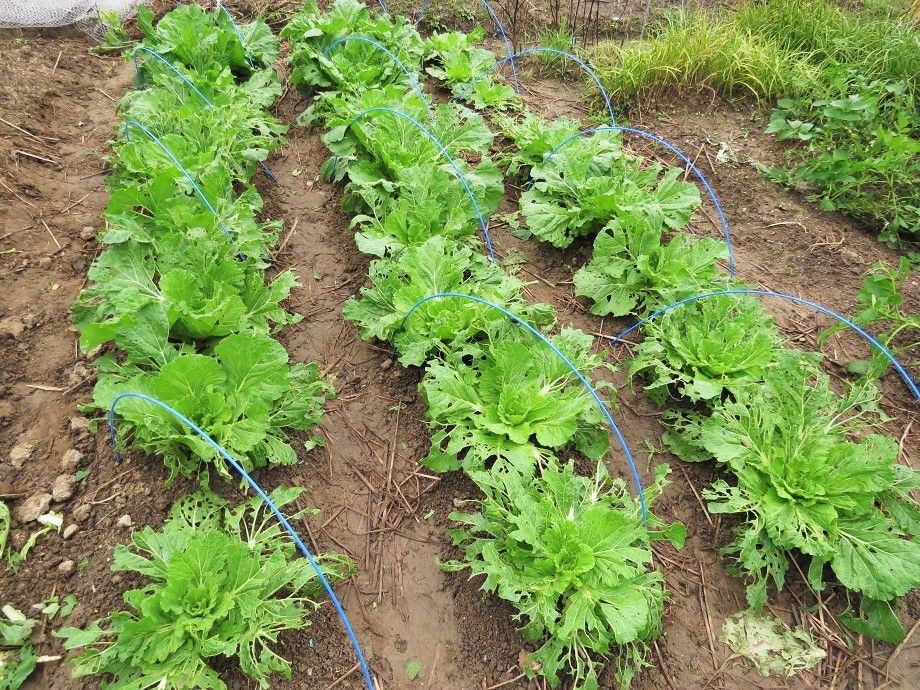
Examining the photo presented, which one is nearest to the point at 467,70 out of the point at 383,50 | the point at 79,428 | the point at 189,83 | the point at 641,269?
the point at 383,50

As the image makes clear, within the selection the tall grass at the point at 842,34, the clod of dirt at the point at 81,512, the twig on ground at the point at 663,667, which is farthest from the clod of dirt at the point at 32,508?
the tall grass at the point at 842,34

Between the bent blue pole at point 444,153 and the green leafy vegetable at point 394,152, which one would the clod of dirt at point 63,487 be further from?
the bent blue pole at point 444,153

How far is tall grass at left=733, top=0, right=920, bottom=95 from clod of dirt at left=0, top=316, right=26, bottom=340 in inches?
251

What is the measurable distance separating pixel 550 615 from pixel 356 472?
120cm

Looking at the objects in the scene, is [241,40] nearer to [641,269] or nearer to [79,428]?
[79,428]

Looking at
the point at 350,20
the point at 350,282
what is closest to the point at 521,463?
the point at 350,282

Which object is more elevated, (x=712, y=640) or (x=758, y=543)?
(x=758, y=543)

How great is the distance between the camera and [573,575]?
2135 mm

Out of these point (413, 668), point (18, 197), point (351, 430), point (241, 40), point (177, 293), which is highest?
point (241, 40)

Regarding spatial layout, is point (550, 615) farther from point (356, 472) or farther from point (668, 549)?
point (356, 472)

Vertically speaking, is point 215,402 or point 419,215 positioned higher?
point 419,215

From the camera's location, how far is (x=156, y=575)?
2.08 metres

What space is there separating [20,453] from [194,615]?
4.24 feet

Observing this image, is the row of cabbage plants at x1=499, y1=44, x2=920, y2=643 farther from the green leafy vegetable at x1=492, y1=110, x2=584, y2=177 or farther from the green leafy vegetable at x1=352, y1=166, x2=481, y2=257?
the green leafy vegetable at x1=352, y1=166, x2=481, y2=257
